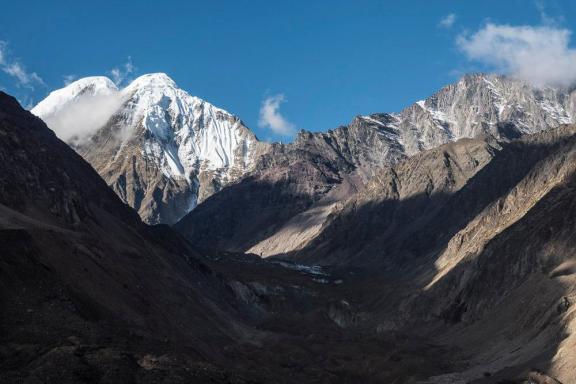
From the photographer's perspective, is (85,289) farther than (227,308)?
No

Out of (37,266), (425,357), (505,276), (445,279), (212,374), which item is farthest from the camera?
(445,279)

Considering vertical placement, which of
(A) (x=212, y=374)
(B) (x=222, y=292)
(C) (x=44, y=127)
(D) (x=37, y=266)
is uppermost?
(C) (x=44, y=127)

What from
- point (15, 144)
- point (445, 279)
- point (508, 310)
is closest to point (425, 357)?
point (508, 310)

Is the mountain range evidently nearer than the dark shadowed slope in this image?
No

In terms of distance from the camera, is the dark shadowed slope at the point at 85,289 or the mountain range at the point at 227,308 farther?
the mountain range at the point at 227,308

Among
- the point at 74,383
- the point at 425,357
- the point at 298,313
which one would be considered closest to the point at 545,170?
the point at 298,313

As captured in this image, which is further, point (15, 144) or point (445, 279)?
point (445, 279)

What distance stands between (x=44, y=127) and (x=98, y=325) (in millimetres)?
97505

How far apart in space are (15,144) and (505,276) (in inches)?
2616

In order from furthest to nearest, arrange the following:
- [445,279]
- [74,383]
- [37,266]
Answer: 1. [445,279]
2. [37,266]
3. [74,383]

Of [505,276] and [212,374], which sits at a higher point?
[505,276]

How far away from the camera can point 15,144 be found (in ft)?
366

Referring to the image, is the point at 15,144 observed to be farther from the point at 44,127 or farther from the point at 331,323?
the point at 331,323

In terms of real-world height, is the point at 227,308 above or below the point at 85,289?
above
